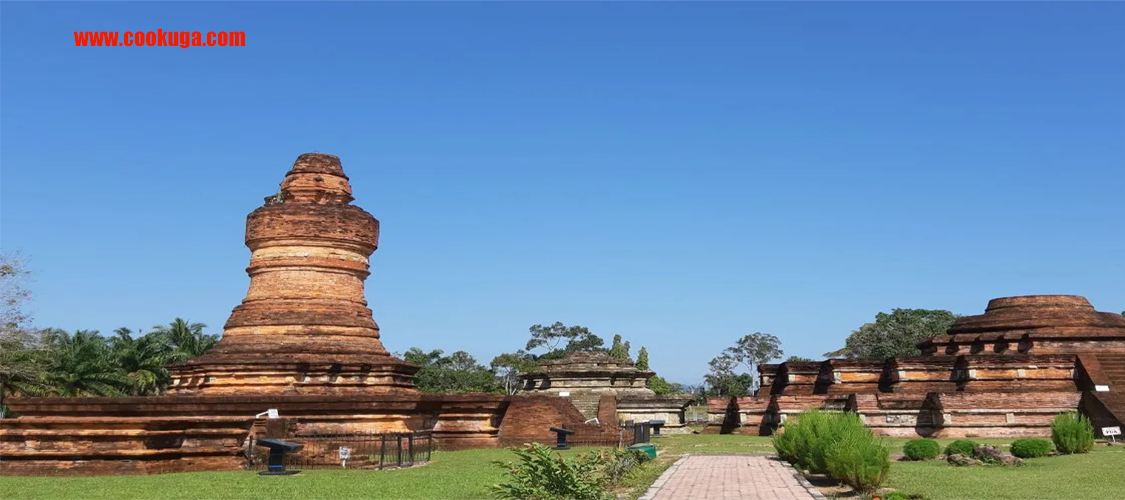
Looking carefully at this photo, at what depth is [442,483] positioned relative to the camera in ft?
43.0

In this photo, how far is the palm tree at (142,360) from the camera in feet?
131

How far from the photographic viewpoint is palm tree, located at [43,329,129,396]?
36.3 meters

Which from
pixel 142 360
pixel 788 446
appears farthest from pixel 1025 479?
pixel 142 360

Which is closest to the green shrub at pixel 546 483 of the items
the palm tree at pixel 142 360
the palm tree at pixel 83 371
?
the palm tree at pixel 83 371

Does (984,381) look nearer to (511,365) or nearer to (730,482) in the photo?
(730,482)

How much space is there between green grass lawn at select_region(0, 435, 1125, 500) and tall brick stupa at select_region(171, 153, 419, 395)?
15.6ft

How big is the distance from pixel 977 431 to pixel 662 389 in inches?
1760

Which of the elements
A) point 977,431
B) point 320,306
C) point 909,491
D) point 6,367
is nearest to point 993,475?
point 909,491

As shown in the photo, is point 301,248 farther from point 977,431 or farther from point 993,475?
point 977,431

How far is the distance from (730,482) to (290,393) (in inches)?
398

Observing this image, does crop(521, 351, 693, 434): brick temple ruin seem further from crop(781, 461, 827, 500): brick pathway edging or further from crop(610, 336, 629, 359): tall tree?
crop(610, 336, 629, 359): tall tree

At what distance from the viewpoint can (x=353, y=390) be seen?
2020 centimetres

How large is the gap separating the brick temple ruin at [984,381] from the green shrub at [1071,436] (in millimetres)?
6531

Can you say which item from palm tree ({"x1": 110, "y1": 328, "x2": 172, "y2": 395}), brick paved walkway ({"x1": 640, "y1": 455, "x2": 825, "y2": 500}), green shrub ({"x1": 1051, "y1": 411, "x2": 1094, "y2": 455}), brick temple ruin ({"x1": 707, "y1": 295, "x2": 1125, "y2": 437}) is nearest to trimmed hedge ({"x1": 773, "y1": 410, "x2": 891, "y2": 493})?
brick paved walkway ({"x1": 640, "y1": 455, "x2": 825, "y2": 500})
